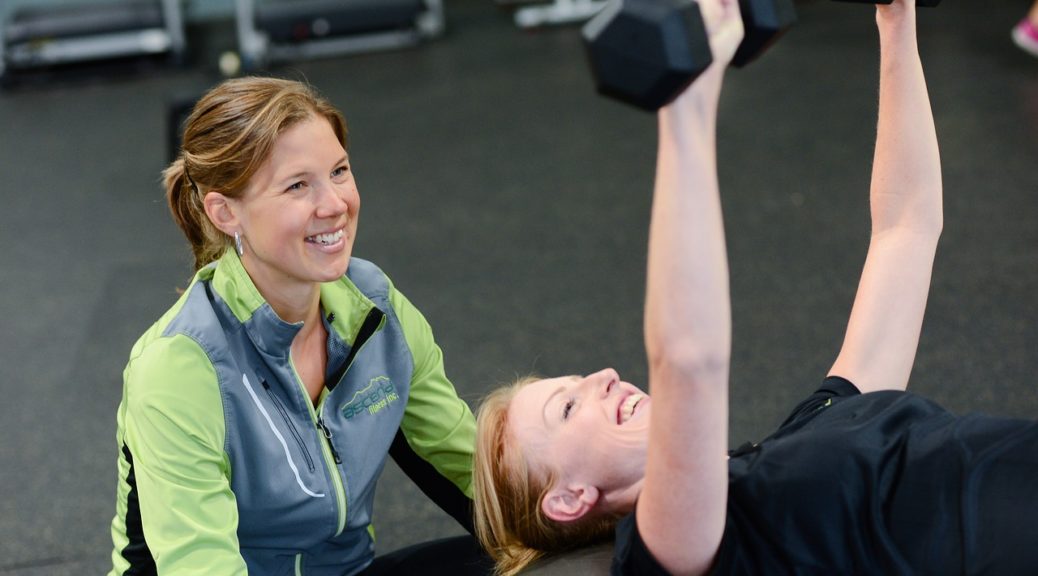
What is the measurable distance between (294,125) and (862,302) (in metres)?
0.82

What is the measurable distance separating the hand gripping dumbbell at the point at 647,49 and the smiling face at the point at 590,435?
2.19 ft

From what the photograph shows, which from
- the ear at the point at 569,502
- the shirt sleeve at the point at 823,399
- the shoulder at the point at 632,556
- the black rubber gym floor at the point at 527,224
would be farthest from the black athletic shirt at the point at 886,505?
the black rubber gym floor at the point at 527,224

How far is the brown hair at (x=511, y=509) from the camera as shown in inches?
67.4

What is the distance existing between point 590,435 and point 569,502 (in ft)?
0.36

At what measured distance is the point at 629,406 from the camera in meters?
1.64

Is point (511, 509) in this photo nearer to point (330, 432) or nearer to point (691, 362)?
point (330, 432)

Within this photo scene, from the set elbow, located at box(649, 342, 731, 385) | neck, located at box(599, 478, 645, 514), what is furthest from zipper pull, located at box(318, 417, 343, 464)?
elbow, located at box(649, 342, 731, 385)

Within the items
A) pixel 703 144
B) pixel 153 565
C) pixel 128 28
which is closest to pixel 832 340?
pixel 153 565

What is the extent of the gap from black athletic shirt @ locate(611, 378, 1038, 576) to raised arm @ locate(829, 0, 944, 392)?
0.60 feet

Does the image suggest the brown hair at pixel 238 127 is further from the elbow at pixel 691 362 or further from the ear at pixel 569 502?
the elbow at pixel 691 362

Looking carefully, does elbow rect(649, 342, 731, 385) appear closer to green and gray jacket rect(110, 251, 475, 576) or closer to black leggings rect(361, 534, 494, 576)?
green and gray jacket rect(110, 251, 475, 576)

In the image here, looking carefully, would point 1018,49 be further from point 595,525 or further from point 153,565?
point 153,565

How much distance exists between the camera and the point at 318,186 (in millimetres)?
1689

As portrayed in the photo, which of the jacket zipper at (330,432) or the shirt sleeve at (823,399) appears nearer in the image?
the shirt sleeve at (823,399)
